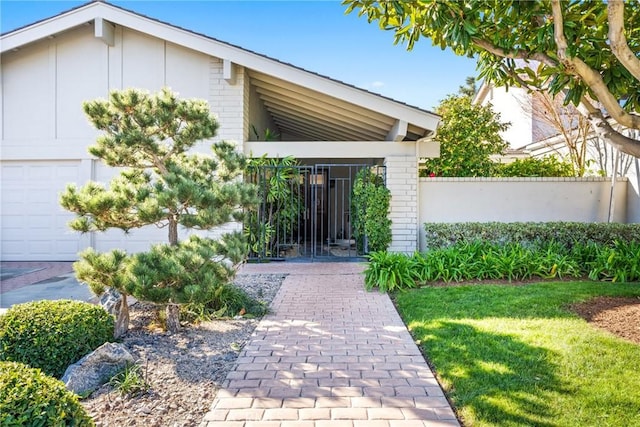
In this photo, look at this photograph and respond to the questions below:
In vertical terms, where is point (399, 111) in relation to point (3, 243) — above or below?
above

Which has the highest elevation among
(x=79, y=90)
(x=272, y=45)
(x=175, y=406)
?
(x=272, y=45)

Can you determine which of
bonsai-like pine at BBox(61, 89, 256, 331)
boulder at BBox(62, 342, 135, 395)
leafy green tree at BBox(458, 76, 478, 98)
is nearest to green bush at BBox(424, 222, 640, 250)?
bonsai-like pine at BBox(61, 89, 256, 331)

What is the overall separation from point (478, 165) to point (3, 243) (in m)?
12.2

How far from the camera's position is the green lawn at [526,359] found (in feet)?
9.13

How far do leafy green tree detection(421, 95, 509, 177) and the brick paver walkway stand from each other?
6.29 meters

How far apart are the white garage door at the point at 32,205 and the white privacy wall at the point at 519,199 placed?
8791 millimetres

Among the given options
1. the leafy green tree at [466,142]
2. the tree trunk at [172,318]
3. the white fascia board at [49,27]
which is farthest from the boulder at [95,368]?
the leafy green tree at [466,142]

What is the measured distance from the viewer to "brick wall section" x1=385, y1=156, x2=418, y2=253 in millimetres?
9211

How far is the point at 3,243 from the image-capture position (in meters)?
9.45

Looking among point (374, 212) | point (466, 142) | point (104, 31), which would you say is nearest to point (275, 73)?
point (374, 212)

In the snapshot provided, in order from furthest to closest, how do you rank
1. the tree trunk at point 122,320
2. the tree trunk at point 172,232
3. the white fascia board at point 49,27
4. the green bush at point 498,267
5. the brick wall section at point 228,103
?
the brick wall section at point 228,103 → the white fascia board at point 49,27 → the green bush at point 498,267 → the tree trunk at point 172,232 → the tree trunk at point 122,320

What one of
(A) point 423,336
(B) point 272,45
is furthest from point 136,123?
(B) point 272,45

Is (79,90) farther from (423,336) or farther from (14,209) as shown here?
(423,336)

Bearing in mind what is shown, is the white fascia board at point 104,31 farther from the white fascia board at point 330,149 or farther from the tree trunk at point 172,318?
the tree trunk at point 172,318
